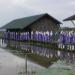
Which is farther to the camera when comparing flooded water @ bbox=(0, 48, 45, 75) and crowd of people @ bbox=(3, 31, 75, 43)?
crowd of people @ bbox=(3, 31, 75, 43)

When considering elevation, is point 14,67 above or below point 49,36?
below

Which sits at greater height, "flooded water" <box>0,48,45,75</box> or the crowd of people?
the crowd of people

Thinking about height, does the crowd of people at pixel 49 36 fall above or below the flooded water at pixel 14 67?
above

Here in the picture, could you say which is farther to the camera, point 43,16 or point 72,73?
point 43,16

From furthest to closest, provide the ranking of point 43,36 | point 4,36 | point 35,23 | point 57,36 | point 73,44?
point 4,36 → point 35,23 → point 43,36 → point 57,36 → point 73,44

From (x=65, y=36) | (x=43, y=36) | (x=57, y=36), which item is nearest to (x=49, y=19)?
(x=43, y=36)

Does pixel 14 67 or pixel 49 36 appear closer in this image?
pixel 14 67

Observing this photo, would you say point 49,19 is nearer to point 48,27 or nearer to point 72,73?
point 48,27

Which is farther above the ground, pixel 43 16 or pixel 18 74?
pixel 43 16

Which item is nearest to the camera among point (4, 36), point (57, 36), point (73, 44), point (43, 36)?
point (73, 44)

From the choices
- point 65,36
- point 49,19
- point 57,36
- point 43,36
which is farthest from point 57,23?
point 65,36

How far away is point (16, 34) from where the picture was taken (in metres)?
43.1

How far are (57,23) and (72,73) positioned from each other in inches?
1226

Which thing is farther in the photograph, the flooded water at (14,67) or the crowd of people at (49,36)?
the crowd of people at (49,36)
